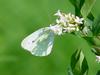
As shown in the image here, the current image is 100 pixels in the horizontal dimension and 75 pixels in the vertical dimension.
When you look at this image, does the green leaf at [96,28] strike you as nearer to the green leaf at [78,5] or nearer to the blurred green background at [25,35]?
the green leaf at [78,5]

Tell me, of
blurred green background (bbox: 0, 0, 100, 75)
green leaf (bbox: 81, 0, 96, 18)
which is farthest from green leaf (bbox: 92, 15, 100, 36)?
blurred green background (bbox: 0, 0, 100, 75)

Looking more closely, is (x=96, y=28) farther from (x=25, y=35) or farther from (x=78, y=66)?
(x=25, y=35)

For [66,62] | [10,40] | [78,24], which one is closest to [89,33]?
[78,24]

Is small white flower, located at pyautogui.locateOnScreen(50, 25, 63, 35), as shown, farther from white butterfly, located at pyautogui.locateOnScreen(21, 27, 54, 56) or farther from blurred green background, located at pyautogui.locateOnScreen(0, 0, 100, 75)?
blurred green background, located at pyautogui.locateOnScreen(0, 0, 100, 75)

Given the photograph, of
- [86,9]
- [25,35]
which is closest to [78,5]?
[86,9]

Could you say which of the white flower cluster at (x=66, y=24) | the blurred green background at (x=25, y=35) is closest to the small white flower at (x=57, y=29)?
the white flower cluster at (x=66, y=24)
